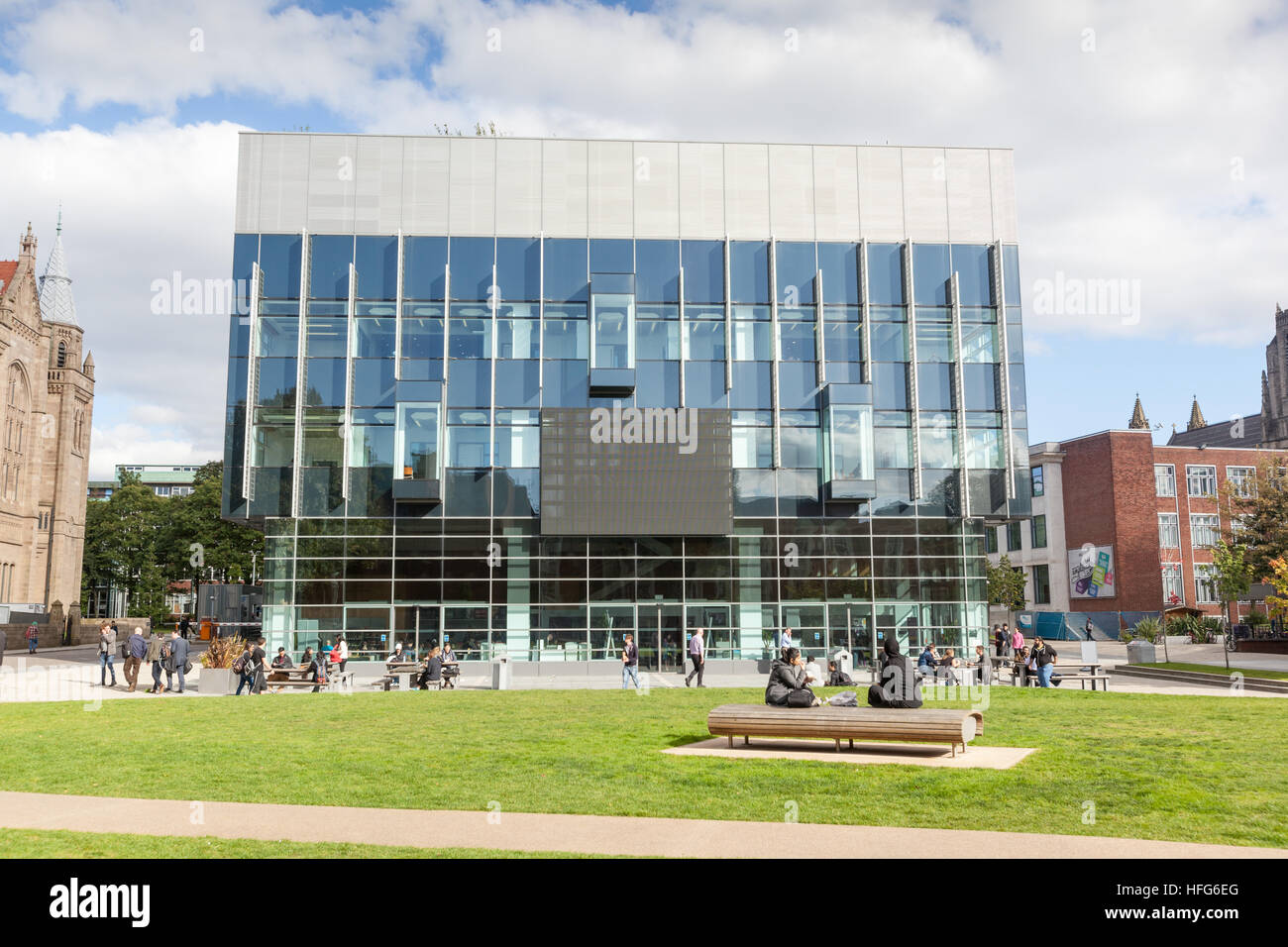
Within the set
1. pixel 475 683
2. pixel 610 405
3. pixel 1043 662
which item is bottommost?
pixel 475 683

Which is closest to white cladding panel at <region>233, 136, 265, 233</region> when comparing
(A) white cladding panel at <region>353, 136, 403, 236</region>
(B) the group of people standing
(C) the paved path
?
(A) white cladding panel at <region>353, 136, 403, 236</region>

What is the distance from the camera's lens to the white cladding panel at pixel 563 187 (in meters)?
42.9

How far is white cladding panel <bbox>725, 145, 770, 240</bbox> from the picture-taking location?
142 feet

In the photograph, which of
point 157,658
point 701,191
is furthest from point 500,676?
point 701,191

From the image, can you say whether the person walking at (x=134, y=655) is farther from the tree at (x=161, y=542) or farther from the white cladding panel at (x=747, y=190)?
the tree at (x=161, y=542)

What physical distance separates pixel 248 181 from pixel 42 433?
2370 inches

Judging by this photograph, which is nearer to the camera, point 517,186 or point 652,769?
point 652,769

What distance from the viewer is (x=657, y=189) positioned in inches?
1710

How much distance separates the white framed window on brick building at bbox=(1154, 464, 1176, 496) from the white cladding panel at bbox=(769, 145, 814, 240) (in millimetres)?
49792

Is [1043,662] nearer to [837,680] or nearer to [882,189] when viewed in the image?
[837,680]

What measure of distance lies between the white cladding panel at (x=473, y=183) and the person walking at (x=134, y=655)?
21116 mm

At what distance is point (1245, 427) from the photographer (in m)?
133

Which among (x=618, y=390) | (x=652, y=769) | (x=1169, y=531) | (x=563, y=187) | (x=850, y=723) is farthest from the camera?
(x=1169, y=531)

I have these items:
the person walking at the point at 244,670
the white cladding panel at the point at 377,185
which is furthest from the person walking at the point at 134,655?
the white cladding panel at the point at 377,185
